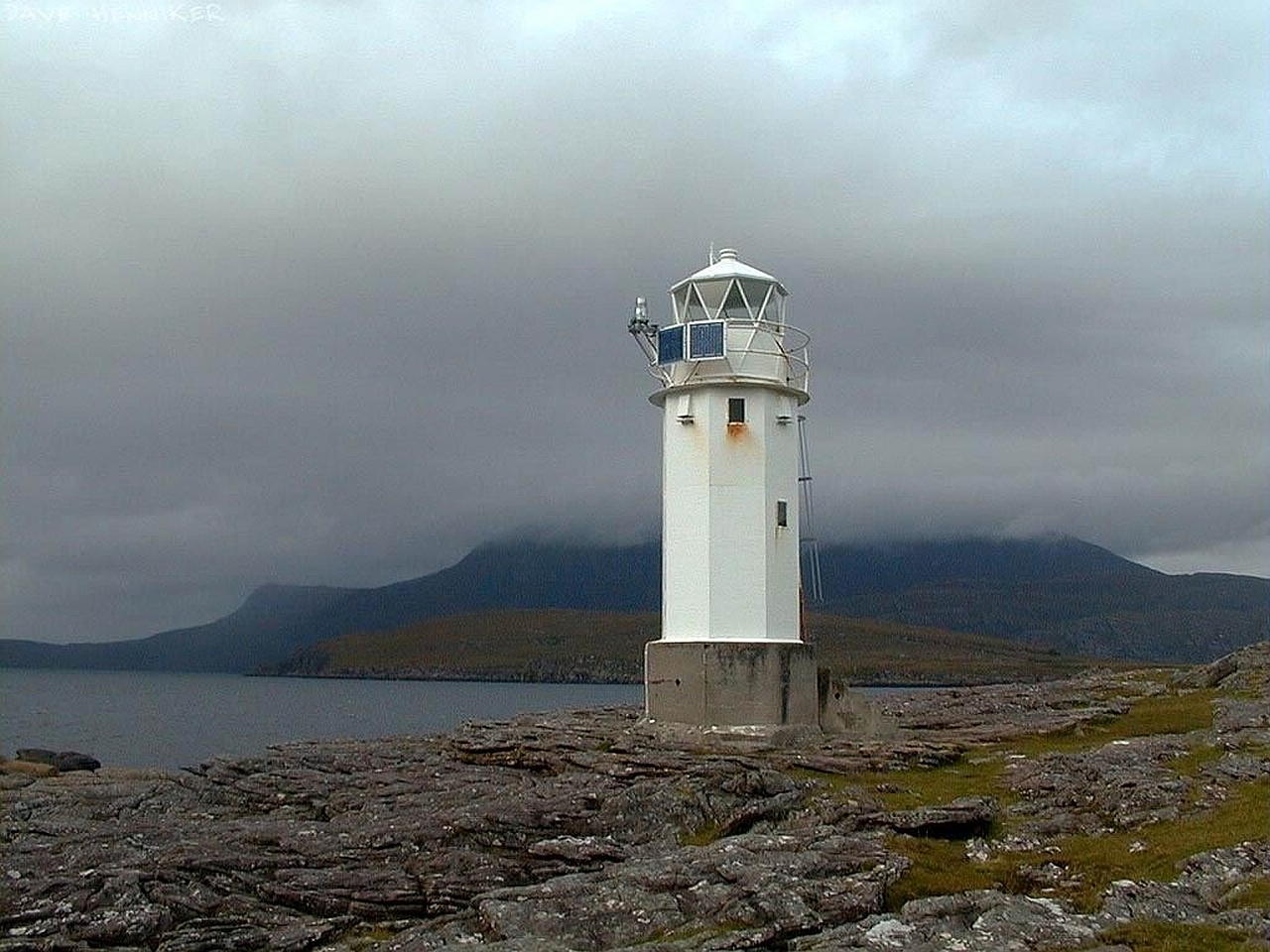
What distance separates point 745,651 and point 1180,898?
14854 millimetres

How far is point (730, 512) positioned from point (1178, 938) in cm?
1803

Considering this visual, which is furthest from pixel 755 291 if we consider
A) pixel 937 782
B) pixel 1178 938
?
pixel 1178 938

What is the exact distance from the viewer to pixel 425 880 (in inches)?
808

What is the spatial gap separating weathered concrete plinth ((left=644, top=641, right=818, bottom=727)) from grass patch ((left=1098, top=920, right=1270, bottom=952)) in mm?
15484

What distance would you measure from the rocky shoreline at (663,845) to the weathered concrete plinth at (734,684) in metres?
0.64

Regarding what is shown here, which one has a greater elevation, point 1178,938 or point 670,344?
point 670,344

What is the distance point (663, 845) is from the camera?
22.2 m

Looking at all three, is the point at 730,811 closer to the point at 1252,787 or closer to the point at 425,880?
the point at 425,880

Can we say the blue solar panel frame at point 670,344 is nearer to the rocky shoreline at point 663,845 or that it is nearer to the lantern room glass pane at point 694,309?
the lantern room glass pane at point 694,309

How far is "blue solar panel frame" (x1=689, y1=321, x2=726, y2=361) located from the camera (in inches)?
1271

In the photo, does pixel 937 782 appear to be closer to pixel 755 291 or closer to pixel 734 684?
pixel 734 684

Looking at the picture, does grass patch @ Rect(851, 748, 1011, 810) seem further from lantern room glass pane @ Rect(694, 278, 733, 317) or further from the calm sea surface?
the calm sea surface

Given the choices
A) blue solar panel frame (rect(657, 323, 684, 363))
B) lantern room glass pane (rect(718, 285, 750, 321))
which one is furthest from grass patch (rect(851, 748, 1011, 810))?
lantern room glass pane (rect(718, 285, 750, 321))

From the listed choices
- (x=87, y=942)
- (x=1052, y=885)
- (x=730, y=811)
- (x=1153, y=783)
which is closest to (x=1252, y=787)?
(x=1153, y=783)
